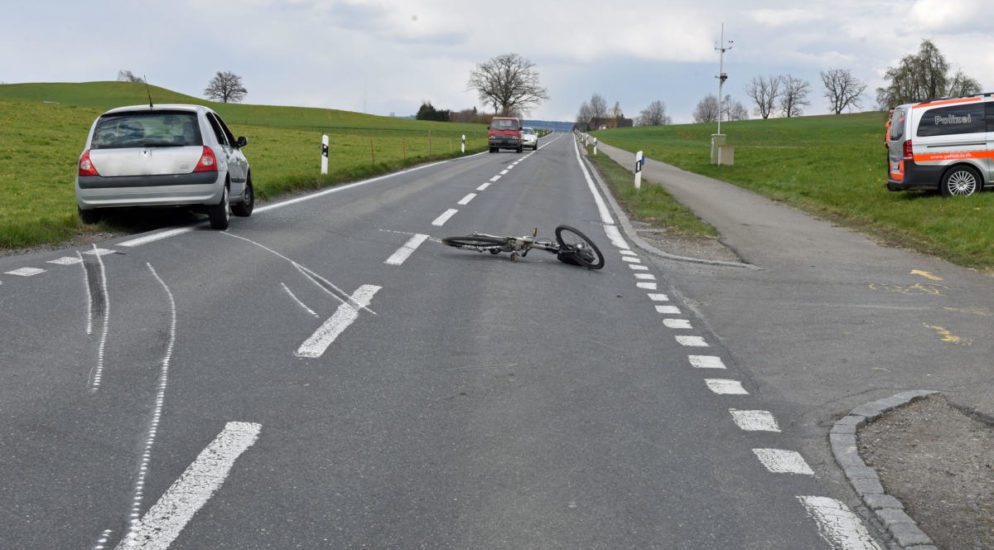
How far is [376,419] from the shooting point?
4.84 meters

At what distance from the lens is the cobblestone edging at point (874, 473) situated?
3.72 m

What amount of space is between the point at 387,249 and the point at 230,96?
Answer: 506 feet

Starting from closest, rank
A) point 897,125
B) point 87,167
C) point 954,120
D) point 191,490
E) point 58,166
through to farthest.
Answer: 1. point 191,490
2. point 87,167
3. point 954,120
4. point 897,125
5. point 58,166

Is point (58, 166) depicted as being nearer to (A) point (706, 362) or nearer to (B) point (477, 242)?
(B) point (477, 242)

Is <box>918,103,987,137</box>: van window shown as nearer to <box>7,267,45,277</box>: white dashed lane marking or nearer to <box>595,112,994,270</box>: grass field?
<box>595,112,994,270</box>: grass field

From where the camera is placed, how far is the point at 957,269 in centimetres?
1172

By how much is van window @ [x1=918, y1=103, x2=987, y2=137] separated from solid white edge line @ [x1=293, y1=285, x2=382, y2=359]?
1369 centimetres

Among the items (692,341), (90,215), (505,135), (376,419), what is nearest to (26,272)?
(90,215)

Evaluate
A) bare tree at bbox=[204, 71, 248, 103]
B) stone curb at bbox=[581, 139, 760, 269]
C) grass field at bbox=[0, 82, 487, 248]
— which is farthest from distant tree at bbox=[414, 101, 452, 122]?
stone curb at bbox=[581, 139, 760, 269]

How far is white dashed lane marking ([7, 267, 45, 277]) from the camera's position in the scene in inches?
330

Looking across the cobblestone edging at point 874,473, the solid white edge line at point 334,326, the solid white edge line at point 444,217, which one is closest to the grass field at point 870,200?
the solid white edge line at point 444,217

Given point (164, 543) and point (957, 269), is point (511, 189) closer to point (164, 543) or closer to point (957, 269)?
point (957, 269)

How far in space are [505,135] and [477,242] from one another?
44590 mm

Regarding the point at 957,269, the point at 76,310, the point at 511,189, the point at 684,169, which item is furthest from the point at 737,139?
the point at 76,310
